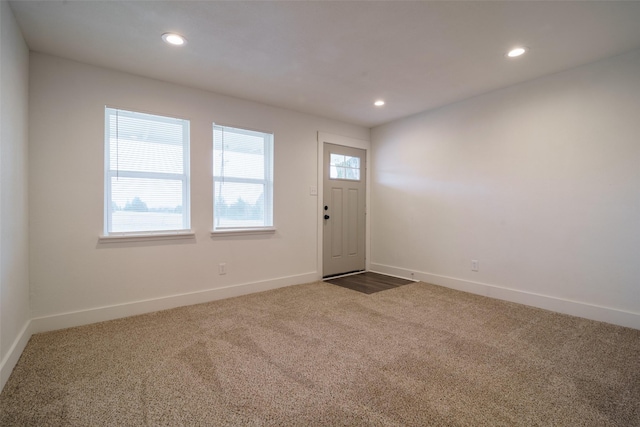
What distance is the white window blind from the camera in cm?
303

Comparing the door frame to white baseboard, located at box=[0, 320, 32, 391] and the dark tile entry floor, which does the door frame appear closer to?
the dark tile entry floor

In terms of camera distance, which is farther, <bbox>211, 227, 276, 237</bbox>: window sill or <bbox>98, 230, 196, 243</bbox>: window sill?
<bbox>211, 227, 276, 237</bbox>: window sill

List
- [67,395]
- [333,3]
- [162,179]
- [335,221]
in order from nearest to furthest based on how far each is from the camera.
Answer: [67,395], [333,3], [162,179], [335,221]

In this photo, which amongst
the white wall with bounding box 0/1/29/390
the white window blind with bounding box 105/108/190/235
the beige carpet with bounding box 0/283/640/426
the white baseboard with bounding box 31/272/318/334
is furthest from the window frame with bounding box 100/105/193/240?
the beige carpet with bounding box 0/283/640/426

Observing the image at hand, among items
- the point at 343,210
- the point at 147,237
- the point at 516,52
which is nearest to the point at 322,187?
the point at 343,210

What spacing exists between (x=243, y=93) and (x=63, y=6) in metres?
1.79

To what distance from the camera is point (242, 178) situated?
12.8ft

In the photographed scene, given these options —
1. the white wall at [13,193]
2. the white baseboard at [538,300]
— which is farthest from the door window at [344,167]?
the white wall at [13,193]

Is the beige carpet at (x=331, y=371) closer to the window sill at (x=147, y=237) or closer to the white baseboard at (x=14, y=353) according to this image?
the white baseboard at (x=14, y=353)

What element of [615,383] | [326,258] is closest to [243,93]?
[326,258]

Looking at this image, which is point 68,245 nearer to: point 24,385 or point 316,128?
point 24,385

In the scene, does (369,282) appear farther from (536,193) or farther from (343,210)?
(536,193)

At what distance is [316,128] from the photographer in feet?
14.9

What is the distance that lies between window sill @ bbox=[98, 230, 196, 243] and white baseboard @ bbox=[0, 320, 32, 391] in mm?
882
